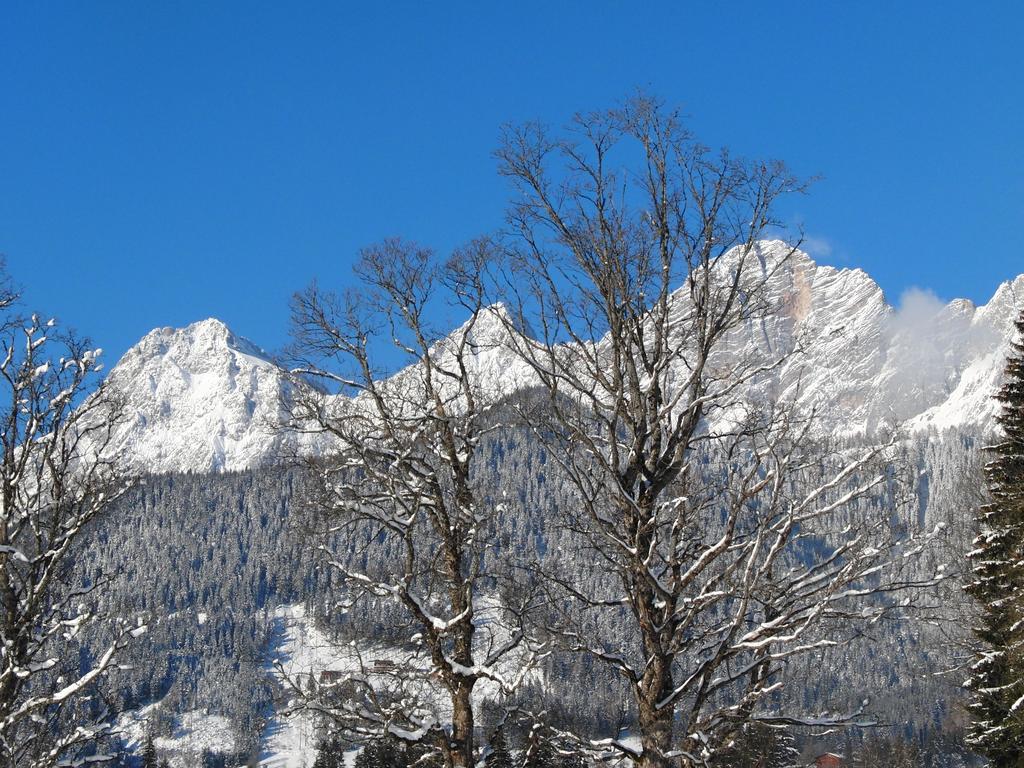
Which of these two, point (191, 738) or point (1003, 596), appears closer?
point (1003, 596)

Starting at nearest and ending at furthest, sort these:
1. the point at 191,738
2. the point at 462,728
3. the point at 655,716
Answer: the point at 655,716, the point at 462,728, the point at 191,738

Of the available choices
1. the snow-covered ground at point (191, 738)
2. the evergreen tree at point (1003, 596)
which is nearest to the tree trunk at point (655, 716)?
the evergreen tree at point (1003, 596)

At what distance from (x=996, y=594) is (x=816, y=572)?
14.5 m

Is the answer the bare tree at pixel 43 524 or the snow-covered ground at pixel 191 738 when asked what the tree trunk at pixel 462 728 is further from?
the snow-covered ground at pixel 191 738

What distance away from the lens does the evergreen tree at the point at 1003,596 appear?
1995 cm

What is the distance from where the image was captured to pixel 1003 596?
2109 cm

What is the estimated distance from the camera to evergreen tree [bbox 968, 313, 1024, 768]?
1995 centimetres

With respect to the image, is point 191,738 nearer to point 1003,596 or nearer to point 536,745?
point 1003,596

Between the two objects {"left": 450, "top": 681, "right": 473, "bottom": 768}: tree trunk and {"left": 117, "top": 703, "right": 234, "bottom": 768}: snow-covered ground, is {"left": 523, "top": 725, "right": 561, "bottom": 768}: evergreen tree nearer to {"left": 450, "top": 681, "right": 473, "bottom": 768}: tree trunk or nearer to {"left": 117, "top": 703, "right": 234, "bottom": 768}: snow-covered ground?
{"left": 450, "top": 681, "right": 473, "bottom": 768}: tree trunk

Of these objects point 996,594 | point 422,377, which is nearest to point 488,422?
point 422,377

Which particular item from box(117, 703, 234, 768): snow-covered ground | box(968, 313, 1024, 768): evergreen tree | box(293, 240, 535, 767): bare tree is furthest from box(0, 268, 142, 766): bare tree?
box(117, 703, 234, 768): snow-covered ground

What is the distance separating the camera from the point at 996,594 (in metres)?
21.2

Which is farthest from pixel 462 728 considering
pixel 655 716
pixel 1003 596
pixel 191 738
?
pixel 191 738

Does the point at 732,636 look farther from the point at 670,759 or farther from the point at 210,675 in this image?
the point at 210,675
